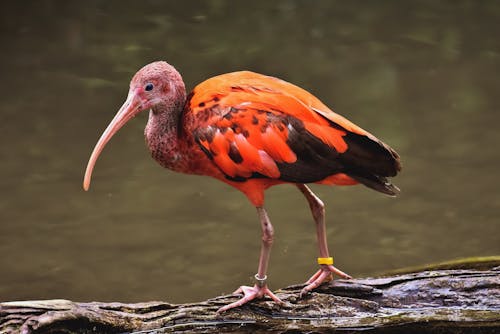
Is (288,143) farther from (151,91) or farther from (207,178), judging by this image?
(207,178)

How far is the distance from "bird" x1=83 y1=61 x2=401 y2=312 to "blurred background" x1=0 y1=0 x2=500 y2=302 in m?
1.94

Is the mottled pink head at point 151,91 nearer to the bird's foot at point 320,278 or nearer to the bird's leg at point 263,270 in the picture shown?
the bird's leg at point 263,270

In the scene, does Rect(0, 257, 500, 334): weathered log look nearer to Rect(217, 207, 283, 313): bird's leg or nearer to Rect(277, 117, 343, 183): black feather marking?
Rect(217, 207, 283, 313): bird's leg

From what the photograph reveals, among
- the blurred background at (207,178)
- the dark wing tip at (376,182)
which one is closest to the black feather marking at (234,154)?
the dark wing tip at (376,182)

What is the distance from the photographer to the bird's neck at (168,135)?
4.61 meters

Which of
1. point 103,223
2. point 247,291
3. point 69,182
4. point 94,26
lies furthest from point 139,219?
point 94,26

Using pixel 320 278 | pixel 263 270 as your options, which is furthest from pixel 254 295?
pixel 320 278

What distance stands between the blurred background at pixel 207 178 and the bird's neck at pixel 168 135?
1901mm

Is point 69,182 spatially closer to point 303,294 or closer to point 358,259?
point 358,259

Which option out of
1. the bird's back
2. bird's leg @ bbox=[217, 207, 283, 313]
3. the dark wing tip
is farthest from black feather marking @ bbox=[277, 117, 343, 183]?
bird's leg @ bbox=[217, 207, 283, 313]

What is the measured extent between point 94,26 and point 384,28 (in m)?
3.40

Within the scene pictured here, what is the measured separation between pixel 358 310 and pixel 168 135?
125 centimetres

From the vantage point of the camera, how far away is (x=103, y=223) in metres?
7.23

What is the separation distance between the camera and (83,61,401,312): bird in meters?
4.37
